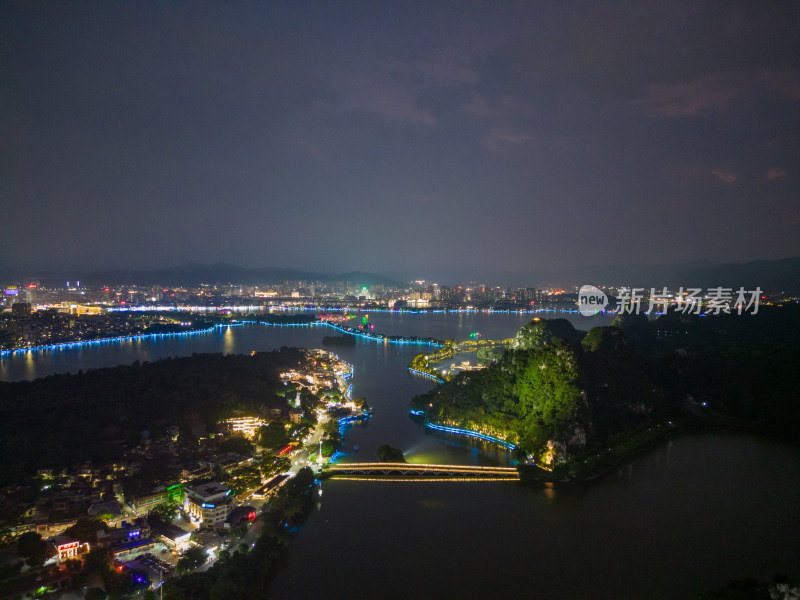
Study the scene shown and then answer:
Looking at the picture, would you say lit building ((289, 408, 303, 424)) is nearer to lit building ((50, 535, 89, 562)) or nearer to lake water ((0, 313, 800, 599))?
lake water ((0, 313, 800, 599))

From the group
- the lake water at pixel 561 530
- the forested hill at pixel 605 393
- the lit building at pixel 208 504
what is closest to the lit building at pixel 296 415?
the lake water at pixel 561 530

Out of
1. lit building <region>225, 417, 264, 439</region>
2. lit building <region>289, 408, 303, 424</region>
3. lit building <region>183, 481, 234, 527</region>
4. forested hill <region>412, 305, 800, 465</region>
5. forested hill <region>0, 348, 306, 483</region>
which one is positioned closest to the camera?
lit building <region>183, 481, 234, 527</region>

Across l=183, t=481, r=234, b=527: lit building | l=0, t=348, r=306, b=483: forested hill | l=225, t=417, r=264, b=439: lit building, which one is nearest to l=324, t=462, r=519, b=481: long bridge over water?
l=183, t=481, r=234, b=527: lit building

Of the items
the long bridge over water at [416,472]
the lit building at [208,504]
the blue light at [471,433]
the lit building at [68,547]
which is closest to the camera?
the lit building at [68,547]

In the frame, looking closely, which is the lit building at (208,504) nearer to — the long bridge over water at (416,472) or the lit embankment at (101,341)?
the long bridge over water at (416,472)

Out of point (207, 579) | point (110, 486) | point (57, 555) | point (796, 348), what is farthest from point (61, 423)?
point (796, 348)
